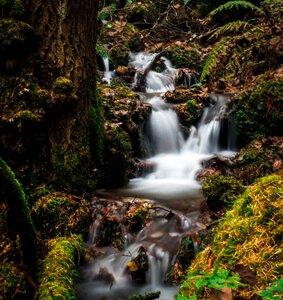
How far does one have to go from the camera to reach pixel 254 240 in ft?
4.91

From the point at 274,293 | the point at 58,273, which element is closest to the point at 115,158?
the point at 58,273

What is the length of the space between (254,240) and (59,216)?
2.69 meters

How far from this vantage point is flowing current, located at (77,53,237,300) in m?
3.46

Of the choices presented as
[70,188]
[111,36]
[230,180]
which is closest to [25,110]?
[70,188]

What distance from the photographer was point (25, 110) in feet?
12.9

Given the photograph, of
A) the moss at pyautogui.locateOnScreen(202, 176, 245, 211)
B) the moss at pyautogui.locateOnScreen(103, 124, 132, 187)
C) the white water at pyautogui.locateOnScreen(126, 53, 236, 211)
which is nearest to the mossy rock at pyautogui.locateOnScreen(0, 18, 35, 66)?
the moss at pyautogui.locateOnScreen(103, 124, 132, 187)

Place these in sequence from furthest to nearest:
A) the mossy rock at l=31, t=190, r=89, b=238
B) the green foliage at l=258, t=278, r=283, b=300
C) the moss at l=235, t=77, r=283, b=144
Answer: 1. the moss at l=235, t=77, r=283, b=144
2. the mossy rock at l=31, t=190, r=89, b=238
3. the green foliage at l=258, t=278, r=283, b=300

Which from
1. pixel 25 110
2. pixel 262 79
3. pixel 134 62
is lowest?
pixel 25 110

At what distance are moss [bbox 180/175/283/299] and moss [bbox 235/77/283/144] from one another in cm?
514

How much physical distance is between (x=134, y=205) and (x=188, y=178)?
2383 mm

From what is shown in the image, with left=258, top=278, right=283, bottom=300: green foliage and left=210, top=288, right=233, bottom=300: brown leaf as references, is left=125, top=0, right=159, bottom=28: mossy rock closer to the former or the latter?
left=210, top=288, right=233, bottom=300: brown leaf

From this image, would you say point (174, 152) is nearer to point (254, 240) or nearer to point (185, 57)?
point (254, 240)

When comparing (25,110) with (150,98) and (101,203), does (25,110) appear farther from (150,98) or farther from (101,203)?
(150,98)

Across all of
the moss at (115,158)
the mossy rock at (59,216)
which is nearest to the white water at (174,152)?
the moss at (115,158)
